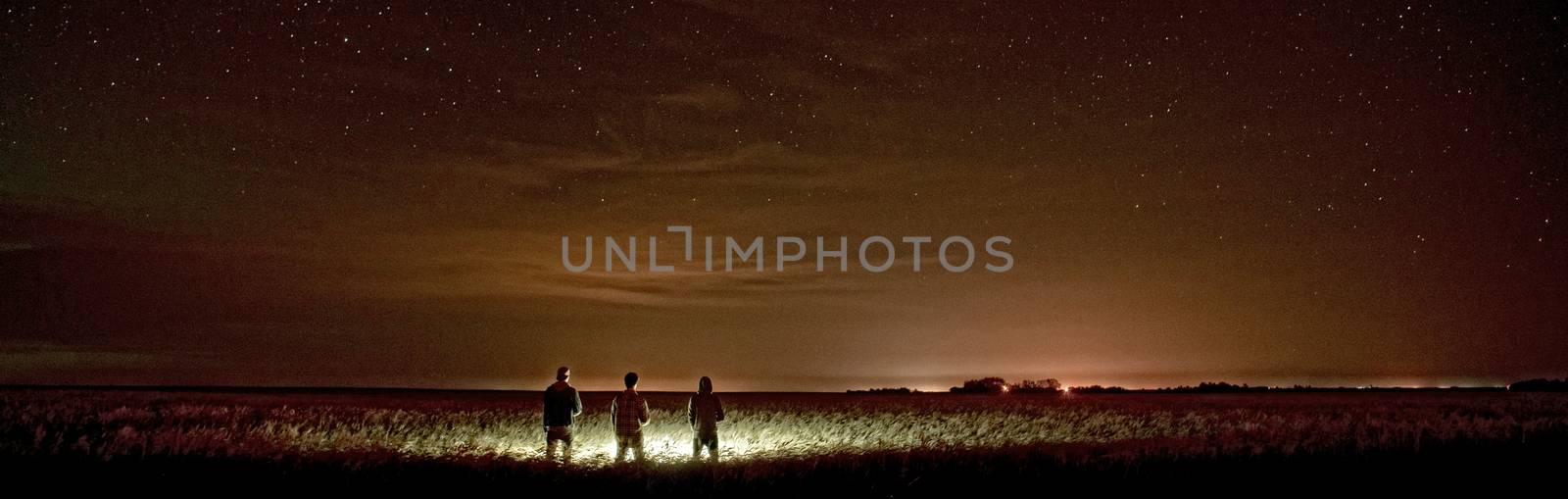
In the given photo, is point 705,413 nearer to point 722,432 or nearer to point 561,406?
point 561,406

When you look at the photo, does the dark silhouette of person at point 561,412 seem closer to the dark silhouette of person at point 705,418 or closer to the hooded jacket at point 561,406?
the hooded jacket at point 561,406

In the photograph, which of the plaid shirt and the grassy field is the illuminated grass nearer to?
the grassy field

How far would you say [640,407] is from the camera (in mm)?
15523

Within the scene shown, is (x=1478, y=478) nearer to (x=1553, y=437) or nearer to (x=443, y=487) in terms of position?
(x=1553, y=437)

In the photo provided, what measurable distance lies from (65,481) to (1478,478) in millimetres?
15947

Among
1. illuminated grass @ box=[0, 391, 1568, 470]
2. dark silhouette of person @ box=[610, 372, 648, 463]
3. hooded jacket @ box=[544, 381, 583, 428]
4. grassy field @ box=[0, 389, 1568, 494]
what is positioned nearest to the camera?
grassy field @ box=[0, 389, 1568, 494]

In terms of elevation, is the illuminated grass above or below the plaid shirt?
below

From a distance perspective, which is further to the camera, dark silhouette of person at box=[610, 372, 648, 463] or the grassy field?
dark silhouette of person at box=[610, 372, 648, 463]

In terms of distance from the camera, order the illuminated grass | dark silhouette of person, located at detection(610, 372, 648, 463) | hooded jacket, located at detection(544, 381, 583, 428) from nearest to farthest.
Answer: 1. the illuminated grass
2. dark silhouette of person, located at detection(610, 372, 648, 463)
3. hooded jacket, located at detection(544, 381, 583, 428)

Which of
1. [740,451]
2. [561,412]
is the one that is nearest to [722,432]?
[740,451]

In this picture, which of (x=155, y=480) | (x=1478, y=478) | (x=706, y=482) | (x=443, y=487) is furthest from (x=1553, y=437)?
(x=155, y=480)

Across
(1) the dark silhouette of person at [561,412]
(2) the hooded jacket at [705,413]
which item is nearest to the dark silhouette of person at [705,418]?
(2) the hooded jacket at [705,413]

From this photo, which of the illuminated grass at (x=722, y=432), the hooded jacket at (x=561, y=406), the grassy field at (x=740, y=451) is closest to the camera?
the grassy field at (x=740, y=451)

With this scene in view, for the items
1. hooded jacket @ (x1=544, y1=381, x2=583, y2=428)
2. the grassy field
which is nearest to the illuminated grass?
the grassy field
